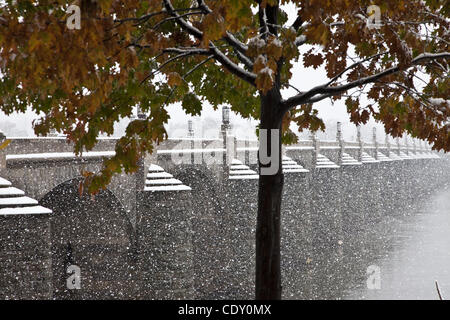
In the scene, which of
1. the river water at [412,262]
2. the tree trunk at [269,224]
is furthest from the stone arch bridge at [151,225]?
the tree trunk at [269,224]

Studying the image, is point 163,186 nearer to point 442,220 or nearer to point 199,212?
point 199,212

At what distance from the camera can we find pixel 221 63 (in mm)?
6582

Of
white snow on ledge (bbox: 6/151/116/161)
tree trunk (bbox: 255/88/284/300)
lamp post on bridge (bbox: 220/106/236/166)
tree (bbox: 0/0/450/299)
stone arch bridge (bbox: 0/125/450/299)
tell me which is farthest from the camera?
lamp post on bridge (bbox: 220/106/236/166)

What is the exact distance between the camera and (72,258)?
16047mm

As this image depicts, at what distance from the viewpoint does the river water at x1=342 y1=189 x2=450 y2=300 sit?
2636 centimetres

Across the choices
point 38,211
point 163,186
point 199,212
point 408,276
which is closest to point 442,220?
point 408,276

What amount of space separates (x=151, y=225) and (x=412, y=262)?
2358cm

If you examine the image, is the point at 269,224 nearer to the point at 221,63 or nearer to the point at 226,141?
the point at 221,63

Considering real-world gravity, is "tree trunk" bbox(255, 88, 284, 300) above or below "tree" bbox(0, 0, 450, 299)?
below

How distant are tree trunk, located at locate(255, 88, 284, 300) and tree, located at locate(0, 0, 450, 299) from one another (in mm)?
13

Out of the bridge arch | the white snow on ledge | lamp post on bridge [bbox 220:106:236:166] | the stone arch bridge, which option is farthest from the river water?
the white snow on ledge

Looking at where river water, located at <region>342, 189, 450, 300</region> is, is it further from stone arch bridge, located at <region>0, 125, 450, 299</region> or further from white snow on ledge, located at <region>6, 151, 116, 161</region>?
white snow on ledge, located at <region>6, 151, 116, 161</region>

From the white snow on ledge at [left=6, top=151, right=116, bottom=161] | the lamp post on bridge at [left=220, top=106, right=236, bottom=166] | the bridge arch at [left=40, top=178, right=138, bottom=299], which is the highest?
the lamp post on bridge at [left=220, top=106, right=236, bottom=166]

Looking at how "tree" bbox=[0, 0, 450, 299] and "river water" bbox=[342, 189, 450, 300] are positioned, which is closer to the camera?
"tree" bbox=[0, 0, 450, 299]
